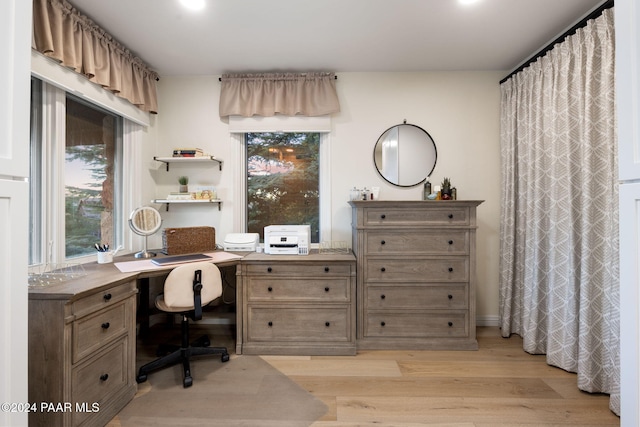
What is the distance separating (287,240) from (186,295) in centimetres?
93

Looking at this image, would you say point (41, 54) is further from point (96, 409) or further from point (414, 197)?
point (414, 197)

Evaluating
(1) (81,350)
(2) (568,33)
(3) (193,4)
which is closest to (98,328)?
(1) (81,350)

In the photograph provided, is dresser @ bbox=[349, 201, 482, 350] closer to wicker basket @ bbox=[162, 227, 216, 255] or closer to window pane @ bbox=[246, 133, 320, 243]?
window pane @ bbox=[246, 133, 320, 243]

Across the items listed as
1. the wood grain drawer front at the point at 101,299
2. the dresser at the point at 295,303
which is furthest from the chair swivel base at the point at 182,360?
the wood grain drawer front at the point at 101,299

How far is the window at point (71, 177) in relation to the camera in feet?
6.39

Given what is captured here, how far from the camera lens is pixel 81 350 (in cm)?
150

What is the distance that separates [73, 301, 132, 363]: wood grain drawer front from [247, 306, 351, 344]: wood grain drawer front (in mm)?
903

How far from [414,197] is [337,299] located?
4.37 ft

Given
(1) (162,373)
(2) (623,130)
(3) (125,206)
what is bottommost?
(1) (162,373)

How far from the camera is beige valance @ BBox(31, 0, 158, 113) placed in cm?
177

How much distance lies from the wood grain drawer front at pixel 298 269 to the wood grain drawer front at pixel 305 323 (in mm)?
282

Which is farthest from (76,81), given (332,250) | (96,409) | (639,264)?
(639,264)

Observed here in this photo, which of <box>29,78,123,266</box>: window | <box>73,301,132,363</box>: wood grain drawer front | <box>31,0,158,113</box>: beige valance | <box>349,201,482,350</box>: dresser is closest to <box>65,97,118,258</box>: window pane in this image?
<box>29,78,123,266</box>: window

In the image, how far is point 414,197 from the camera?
2963mm
